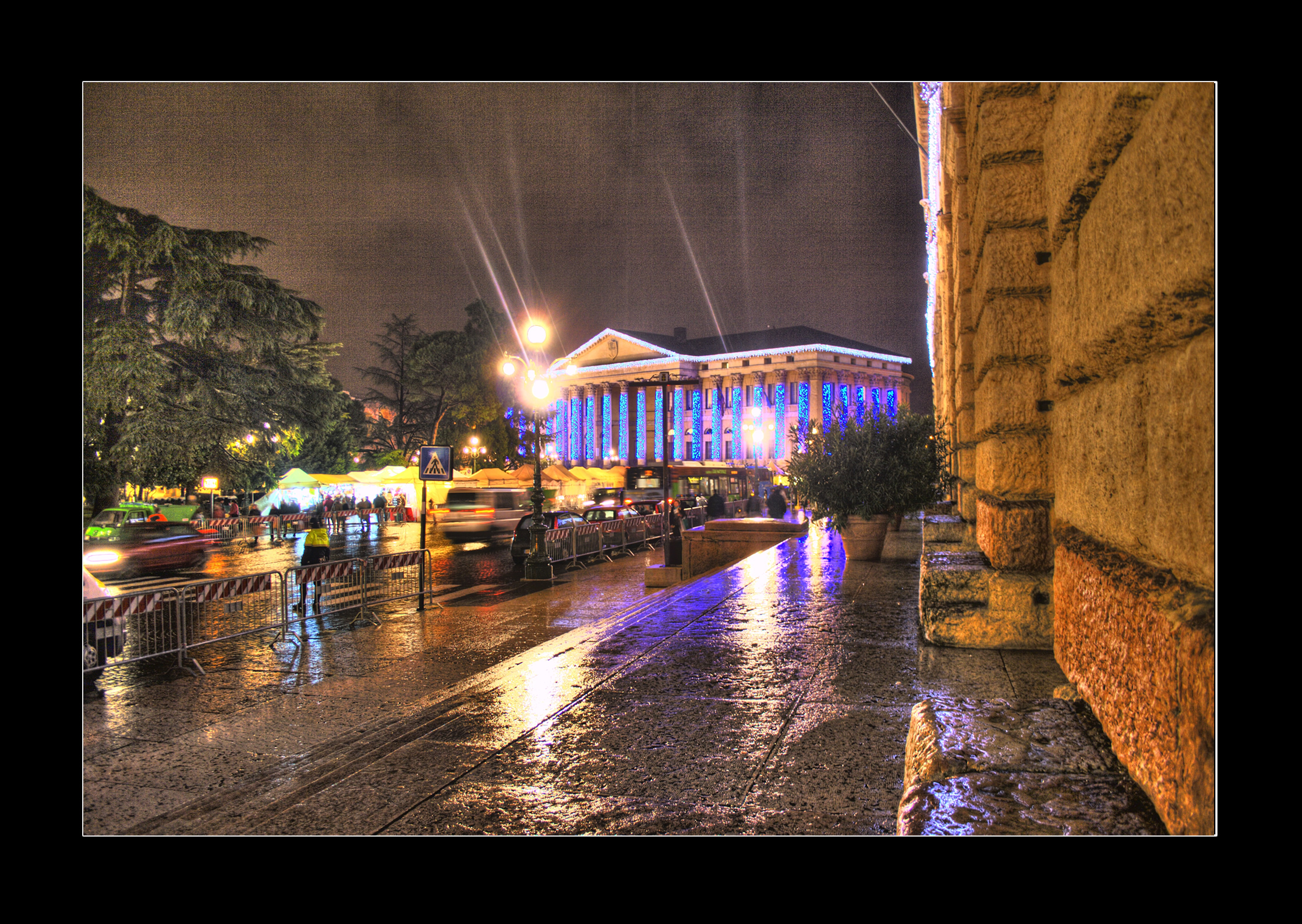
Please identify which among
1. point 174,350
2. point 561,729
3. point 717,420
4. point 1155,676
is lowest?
point 561,729

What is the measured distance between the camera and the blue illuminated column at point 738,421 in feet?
306

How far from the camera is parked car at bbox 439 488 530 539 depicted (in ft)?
104

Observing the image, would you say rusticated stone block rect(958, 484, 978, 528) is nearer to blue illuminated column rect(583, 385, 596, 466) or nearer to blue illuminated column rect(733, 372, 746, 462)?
blue illuminated column rect(733, 372, 746, 462)

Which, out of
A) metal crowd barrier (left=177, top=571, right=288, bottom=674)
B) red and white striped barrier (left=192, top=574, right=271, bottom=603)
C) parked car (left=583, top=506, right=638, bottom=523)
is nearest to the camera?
metal crowd barrier (left=177, top=571, right=288, bottom=674)

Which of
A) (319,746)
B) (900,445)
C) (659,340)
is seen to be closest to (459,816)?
(319,746)

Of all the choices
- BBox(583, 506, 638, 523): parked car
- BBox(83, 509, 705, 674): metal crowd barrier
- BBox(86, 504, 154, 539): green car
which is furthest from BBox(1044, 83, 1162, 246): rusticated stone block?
BBox(583, 506, 638, 523): parked car

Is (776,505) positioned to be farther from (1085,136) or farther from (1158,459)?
(1158,459)

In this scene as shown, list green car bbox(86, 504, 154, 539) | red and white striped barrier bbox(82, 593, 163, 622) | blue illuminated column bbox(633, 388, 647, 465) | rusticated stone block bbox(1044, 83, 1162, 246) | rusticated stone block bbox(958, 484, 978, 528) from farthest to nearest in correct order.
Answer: blue illuminated column bbox(633, 388, 647, 465) → green car bbox(86, 504, 154, 539) → rusticated stone block bbox(958, 484, 978, 528) → red and white striped barrier bbox(82, 593, 163, 622) → rusticated stone block bbox(1044, 83, 1162, 246)

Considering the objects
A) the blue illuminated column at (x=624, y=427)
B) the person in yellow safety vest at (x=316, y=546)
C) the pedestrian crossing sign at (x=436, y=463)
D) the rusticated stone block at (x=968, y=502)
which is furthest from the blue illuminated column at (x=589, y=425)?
the rusticated stone block at (x=968, y=502)

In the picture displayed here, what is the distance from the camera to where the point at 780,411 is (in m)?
91.1

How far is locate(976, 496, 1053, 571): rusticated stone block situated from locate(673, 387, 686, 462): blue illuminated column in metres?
90.6

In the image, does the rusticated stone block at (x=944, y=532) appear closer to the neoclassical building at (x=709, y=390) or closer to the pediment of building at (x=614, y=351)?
the neoclassical building at (x=709, y=390)

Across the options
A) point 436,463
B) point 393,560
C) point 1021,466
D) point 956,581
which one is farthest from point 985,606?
point 436,463

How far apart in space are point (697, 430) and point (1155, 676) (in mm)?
95110
